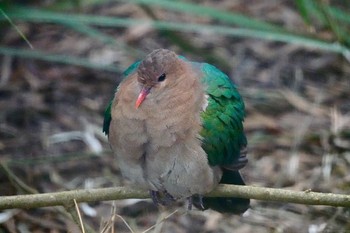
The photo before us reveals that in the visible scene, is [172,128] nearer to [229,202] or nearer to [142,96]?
[142,96]

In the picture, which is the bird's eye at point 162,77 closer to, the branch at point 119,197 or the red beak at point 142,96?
the red beak at point 142,96

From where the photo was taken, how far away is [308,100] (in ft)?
19.4

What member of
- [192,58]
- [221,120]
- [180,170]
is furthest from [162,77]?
[192,58]

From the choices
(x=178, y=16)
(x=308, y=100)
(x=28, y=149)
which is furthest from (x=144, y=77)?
(x=178, y=16)

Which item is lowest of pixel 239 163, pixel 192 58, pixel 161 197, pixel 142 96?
pixel 192 58

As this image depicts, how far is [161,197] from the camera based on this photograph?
13.1 ft

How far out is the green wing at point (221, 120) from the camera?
151 inches

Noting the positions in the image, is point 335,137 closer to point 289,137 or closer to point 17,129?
point 289,137

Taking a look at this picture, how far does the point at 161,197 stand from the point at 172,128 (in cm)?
39

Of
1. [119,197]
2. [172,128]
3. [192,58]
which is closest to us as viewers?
[119,197]

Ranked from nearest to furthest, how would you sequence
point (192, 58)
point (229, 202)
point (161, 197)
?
1. point (161, 197)
2. point (229, 202)
3. point (192, 58)

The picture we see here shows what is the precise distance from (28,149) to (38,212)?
64cm

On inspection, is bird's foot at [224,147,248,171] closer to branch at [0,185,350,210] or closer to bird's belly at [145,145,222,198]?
bird's belly at [145,145,222,198]

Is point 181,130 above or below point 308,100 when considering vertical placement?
above
